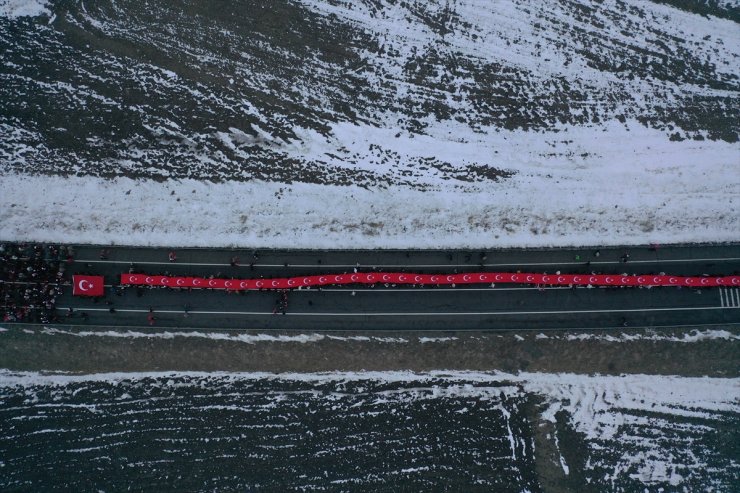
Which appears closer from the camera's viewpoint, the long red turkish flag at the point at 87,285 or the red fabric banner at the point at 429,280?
the long red turkish flag at the point at 87,285

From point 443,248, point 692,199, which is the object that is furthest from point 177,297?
point 692,199

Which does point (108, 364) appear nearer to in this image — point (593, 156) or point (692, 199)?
point (593, 156)

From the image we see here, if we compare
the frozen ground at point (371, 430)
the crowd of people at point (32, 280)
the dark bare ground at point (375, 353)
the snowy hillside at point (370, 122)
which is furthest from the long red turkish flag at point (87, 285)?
the frozen ground at point (371, 430)

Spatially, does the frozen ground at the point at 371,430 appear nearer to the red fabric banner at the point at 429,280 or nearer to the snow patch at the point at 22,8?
the red fabric banner at the point at 429,280

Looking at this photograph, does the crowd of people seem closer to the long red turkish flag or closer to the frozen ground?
the long red turkish flag

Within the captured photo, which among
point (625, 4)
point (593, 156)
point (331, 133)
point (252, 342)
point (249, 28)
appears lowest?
point (252, 342)

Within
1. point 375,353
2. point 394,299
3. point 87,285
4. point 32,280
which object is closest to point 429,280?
point 394,299
